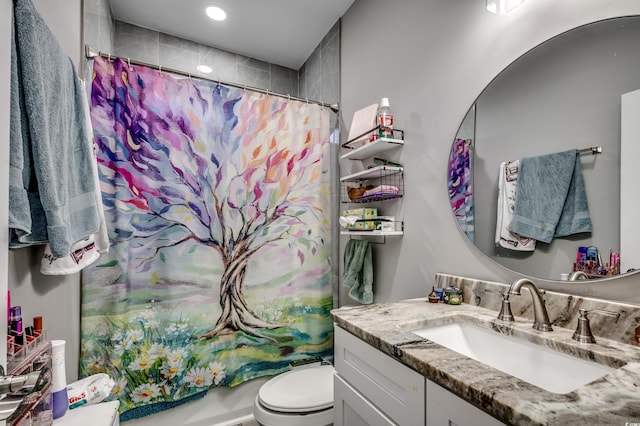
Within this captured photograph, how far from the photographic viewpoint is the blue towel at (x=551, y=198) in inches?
36.0

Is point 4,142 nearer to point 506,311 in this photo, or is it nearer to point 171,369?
point 506,311

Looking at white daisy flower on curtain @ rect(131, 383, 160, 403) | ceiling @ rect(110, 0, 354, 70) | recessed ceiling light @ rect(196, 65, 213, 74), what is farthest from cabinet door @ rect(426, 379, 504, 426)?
recessed ceiling light @ rect(196, 65, 213, 74)

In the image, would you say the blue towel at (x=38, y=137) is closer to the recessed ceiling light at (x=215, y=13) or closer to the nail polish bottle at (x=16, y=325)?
the nail polish bottle at (x=16, y=325)

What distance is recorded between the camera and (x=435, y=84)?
140 cm

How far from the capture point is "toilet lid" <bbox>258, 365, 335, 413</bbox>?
4.39ft

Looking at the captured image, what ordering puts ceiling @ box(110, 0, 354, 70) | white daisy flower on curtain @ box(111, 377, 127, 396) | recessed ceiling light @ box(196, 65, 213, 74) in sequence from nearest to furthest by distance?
white daisy flower on curtain @ box(111, 377, 127, 396)
ceiling @ box(110, 0, 354, 70)
recessed ceiling light @ box(196, 65, 213, 74)

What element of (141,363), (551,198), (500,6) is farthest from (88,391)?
(500,6)

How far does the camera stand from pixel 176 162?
164 cm

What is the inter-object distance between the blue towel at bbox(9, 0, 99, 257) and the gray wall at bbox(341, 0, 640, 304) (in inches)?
52.9

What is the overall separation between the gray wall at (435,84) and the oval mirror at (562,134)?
50 millimetres

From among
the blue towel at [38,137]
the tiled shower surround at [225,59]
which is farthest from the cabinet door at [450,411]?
the tiled shower surround at [225,59]

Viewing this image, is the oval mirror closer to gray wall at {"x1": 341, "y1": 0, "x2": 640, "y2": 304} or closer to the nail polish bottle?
gray wall at {"x1": 341, "y1": 0, "x2": 640, "y2": 304}

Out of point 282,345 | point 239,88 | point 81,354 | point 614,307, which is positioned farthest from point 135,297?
point 614,307

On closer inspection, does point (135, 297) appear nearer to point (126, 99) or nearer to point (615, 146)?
point (126, 99)
